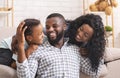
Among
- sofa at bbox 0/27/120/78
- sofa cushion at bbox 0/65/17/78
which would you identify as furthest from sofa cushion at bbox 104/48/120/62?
sofa cushion at bbox 0/65/17/78

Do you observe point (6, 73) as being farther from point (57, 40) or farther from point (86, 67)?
point (86, 67)

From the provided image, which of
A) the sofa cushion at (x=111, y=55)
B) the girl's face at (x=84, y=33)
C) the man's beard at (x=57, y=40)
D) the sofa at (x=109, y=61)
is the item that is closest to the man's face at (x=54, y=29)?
the man's beard at (x=57, y=40)

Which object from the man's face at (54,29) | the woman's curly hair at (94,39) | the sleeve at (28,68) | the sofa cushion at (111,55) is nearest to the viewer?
the sleeve at (28,68)

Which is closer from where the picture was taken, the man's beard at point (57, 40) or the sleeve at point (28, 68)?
the sleeve at point (28, 68)

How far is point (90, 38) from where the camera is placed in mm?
1286

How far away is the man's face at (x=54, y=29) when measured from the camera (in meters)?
1.17

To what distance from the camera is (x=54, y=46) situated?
3.97 feet

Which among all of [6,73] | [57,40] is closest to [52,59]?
[57,40]

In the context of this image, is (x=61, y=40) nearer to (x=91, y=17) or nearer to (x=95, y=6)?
(x=91, y=17)

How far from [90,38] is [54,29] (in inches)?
8.8

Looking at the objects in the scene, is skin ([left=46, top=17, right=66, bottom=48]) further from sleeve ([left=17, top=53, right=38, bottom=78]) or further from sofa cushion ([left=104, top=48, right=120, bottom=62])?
sofa cushion ([left=104, top=48, right=120, bottom=62])

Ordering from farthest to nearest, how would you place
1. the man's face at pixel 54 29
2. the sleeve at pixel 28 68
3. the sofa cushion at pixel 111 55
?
the sofa cushion at pixel 111 55 < the man's face at pixel 54 29 < the sleeve at pixel 28 68

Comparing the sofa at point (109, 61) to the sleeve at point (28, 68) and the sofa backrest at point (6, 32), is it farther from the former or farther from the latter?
the sleeve at point (28, 68)

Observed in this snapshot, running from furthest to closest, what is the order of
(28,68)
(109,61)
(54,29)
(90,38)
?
(109,61) → (90,38) → (54,29) → (28,68)
